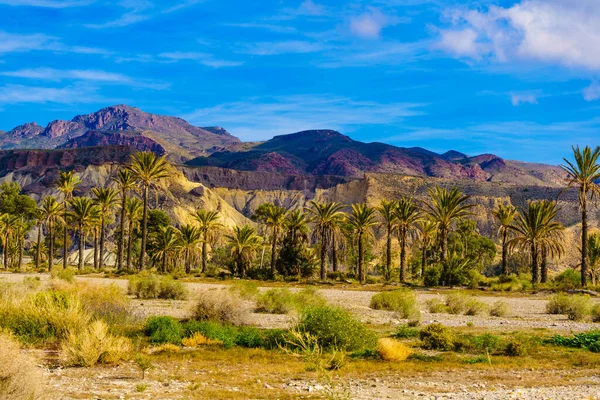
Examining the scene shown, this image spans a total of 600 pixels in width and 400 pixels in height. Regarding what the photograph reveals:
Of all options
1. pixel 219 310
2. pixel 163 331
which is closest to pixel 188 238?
pixel 219 310

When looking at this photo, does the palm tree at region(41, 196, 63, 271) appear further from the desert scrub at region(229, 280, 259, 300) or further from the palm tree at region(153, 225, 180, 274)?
the desert scrub at region(229, 280, 259, 300)

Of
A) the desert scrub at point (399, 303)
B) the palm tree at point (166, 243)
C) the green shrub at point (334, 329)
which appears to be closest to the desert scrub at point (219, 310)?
the green shrub at point (334, 329)

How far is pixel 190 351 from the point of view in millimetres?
18547

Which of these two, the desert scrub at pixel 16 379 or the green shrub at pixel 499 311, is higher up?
the desert scrub at pixel 16 379

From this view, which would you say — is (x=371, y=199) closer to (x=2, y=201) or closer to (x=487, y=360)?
(x=2, y=201)

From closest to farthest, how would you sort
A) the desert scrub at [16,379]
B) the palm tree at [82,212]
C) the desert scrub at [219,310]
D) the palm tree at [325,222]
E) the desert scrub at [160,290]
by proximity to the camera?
the desert scrub at [16,379], the desert scrub at [219,310], the desert scrub at [160,290], the palm tree at [325,222], the palm tree at [82,212]

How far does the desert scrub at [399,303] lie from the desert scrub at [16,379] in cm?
2037

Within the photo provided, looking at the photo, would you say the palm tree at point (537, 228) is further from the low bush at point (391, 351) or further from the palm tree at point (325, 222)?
the low bush at point (391, 351)

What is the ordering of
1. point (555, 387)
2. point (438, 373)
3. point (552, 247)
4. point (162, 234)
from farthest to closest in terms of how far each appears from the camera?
point (162, 234), point (552, 247), point (438, 373), point (555, 387)

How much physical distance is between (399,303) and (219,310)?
34.8ft

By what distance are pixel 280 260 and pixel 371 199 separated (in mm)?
99698

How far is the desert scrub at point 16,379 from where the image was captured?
958 cm

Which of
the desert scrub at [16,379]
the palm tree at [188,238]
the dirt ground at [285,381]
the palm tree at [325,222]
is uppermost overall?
the palm tree at [325,222]

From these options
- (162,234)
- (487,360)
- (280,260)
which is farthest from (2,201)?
(487,360)
